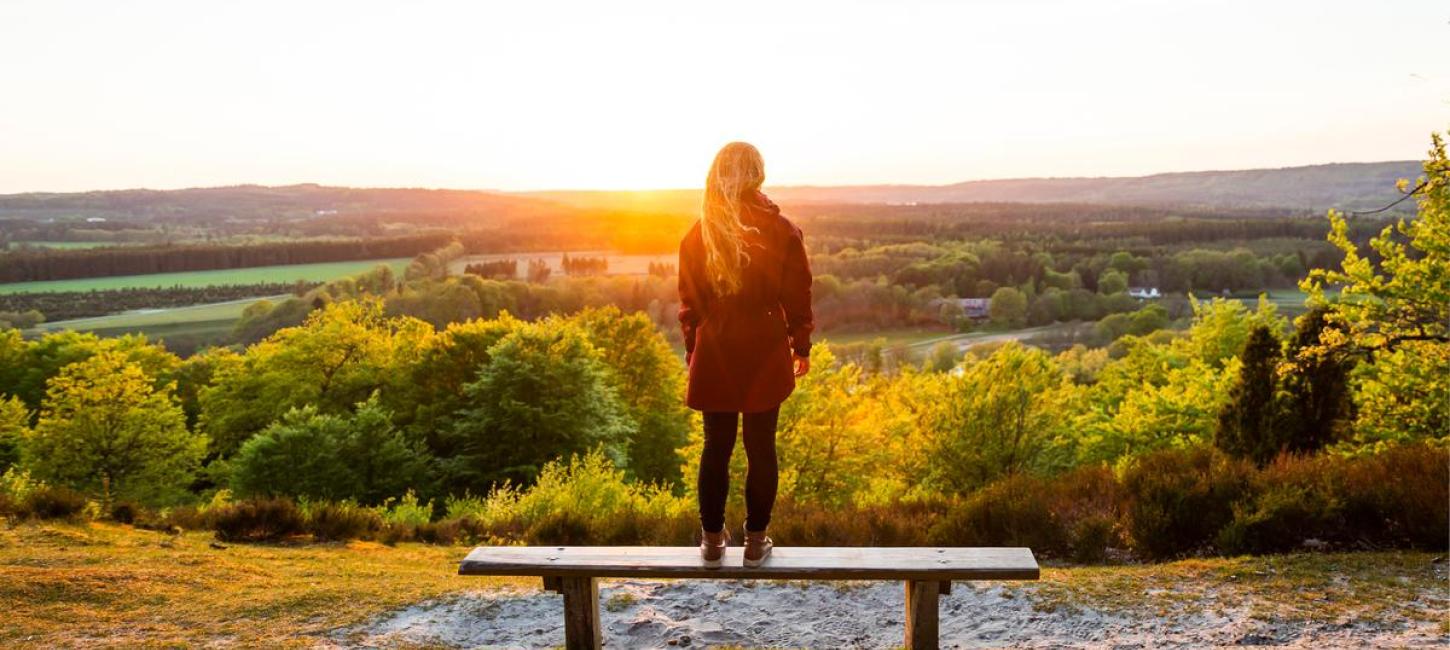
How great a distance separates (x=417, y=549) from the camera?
13586mm

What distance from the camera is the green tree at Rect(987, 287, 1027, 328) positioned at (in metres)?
135

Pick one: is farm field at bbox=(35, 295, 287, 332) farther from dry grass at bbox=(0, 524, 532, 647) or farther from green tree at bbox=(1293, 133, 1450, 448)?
green tree at bbox=(1293, 133, 1450, 448)

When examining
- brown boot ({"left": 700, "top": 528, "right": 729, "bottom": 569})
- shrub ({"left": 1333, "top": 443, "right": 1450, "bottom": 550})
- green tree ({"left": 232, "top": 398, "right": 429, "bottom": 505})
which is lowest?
green tree ({"left": 232, "top": 398, "right": 429, "bottom": 505})

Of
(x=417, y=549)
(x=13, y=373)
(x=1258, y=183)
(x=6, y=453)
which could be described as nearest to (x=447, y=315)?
(x=13, y=373)

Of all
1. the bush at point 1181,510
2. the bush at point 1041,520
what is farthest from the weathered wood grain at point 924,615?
the bush at point 1181,510

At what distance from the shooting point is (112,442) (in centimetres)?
3200

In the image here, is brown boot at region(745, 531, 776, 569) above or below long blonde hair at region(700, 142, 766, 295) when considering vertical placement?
below

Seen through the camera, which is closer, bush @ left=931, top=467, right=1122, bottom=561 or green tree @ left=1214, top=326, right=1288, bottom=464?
bush @ left=931, top=467, right=1122, bottom=561

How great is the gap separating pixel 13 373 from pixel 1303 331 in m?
52.6

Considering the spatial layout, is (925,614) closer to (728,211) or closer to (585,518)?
(728,211)

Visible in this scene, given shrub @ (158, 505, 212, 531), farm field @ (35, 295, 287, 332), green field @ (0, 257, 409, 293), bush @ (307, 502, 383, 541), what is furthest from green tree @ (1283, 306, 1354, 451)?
green field @ (0, 257, 409, 293)

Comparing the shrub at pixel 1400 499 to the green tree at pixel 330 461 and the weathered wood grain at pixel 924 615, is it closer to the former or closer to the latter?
the weathered wood grain at pixel 924 615

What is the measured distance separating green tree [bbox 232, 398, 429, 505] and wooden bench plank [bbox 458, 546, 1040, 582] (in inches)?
999

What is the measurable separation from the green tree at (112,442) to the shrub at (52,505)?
789 inches
